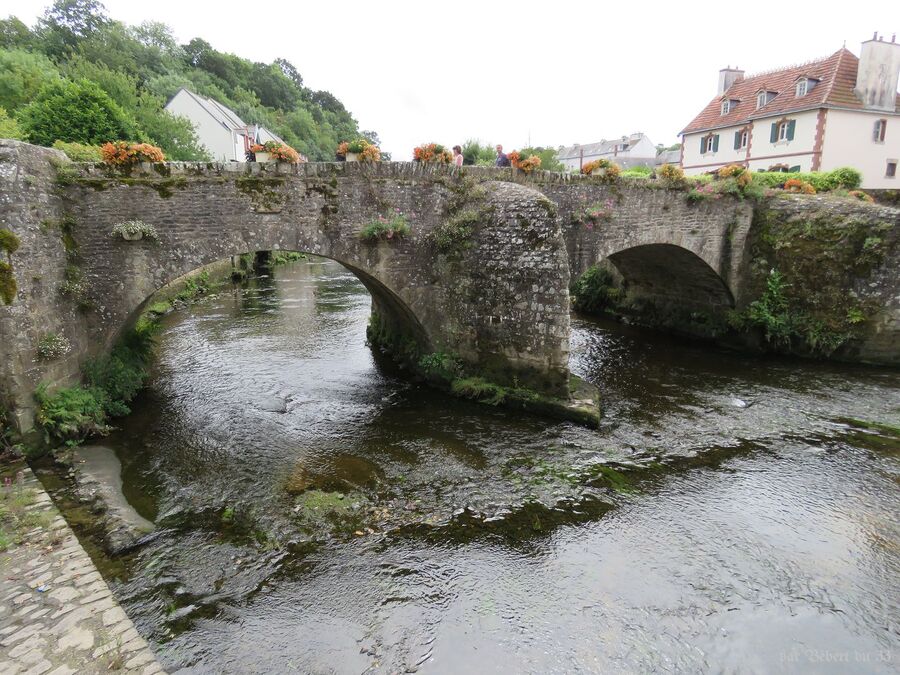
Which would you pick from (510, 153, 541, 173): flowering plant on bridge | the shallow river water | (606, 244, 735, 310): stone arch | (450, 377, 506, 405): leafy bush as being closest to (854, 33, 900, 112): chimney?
(606, 244, 735, 310): stone arch

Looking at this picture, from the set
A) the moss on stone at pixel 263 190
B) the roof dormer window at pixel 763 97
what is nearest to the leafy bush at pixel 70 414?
the moss on stone at pixel 263 190

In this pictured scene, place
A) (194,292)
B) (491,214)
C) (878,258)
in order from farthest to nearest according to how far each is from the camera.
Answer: (194,292) → (878,258) → (491,214)

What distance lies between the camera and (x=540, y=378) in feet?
31.1

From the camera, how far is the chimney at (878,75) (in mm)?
25953

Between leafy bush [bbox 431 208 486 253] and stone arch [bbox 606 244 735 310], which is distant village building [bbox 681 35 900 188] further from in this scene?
leafy bush [bbox 431 208 486 253]

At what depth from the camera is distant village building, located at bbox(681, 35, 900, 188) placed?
26.0m

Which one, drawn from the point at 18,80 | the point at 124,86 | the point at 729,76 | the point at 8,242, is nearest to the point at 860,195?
the point at 8,242

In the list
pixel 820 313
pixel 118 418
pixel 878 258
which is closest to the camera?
pixel 118 418

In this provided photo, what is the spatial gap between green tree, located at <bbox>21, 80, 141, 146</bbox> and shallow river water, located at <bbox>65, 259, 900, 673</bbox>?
11.5 m

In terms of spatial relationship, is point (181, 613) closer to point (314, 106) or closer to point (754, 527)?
point (754, 527)

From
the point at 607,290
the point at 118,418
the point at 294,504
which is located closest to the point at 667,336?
the point at 607,290

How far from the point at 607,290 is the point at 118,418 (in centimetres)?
1565

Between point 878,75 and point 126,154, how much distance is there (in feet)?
114

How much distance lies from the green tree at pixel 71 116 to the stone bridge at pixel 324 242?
11.8m
